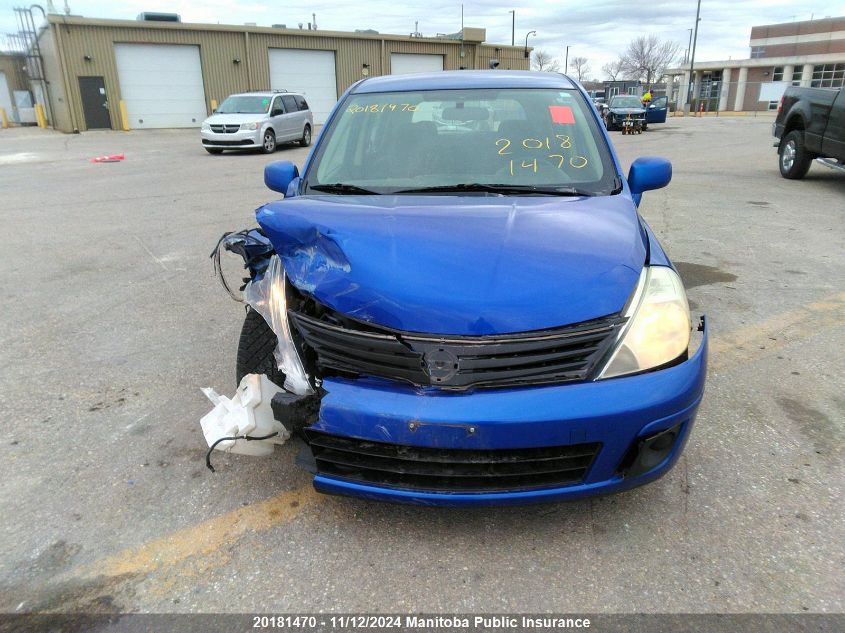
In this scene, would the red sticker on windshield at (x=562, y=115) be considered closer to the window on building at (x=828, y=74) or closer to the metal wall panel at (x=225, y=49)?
the metal wall panel at (x=225, y=49)

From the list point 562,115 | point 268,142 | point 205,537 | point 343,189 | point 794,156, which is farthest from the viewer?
point 268,142

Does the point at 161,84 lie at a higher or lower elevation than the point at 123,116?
higher

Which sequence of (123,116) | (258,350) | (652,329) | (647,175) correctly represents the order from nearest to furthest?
(652,329), (258,350), (647,175), (123,116)

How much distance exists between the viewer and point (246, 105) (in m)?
17.5

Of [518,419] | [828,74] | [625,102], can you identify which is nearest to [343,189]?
[518,419]

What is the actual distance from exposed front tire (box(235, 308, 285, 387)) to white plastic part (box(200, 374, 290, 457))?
0.08 m

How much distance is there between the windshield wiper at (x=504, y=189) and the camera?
2.95 meters

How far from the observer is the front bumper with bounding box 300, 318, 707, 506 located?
1.96 meters

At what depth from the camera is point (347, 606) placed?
1989mm

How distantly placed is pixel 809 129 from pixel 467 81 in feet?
Answer: 28.1

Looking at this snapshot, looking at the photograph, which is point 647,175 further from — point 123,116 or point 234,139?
point 123,116

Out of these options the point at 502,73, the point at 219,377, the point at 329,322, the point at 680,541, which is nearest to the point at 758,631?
the point at 680,541

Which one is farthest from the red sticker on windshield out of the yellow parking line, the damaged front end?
the yellow parking line

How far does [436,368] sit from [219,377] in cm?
201
